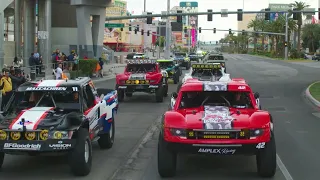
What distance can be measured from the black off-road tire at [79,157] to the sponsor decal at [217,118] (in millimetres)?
2012

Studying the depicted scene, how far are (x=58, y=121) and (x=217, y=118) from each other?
8.67 ft

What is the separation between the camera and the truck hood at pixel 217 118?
7398mm

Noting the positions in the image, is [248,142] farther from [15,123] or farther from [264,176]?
[15,123]

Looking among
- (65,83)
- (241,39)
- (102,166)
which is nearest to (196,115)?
(102,166)

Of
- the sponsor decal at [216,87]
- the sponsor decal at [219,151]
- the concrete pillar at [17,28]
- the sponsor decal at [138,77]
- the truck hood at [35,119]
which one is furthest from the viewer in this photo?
the concrete pillar at [17,28]

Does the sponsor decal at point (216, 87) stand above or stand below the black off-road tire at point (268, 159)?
above

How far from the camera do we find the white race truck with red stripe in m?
7.56

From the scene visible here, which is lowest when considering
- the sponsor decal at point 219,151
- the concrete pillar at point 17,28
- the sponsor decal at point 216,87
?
the sponsor decal at point 219,151

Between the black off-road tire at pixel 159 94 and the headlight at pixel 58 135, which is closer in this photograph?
the headlight at pixel 58 135

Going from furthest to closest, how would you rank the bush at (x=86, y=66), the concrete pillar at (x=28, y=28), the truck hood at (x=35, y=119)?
1. the concrete pillar at (x=28, y=28)
2. the bush at (x=86, y=66)
3. the truck hood at (x=35, y=119)

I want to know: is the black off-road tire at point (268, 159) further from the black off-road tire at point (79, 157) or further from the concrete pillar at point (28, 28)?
the concrete pillar at point (28, 28)

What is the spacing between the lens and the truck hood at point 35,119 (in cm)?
770

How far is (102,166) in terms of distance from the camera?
28.9 feet

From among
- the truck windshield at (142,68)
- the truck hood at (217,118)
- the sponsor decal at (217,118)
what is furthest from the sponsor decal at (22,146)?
the truck windshield at (142,68)
